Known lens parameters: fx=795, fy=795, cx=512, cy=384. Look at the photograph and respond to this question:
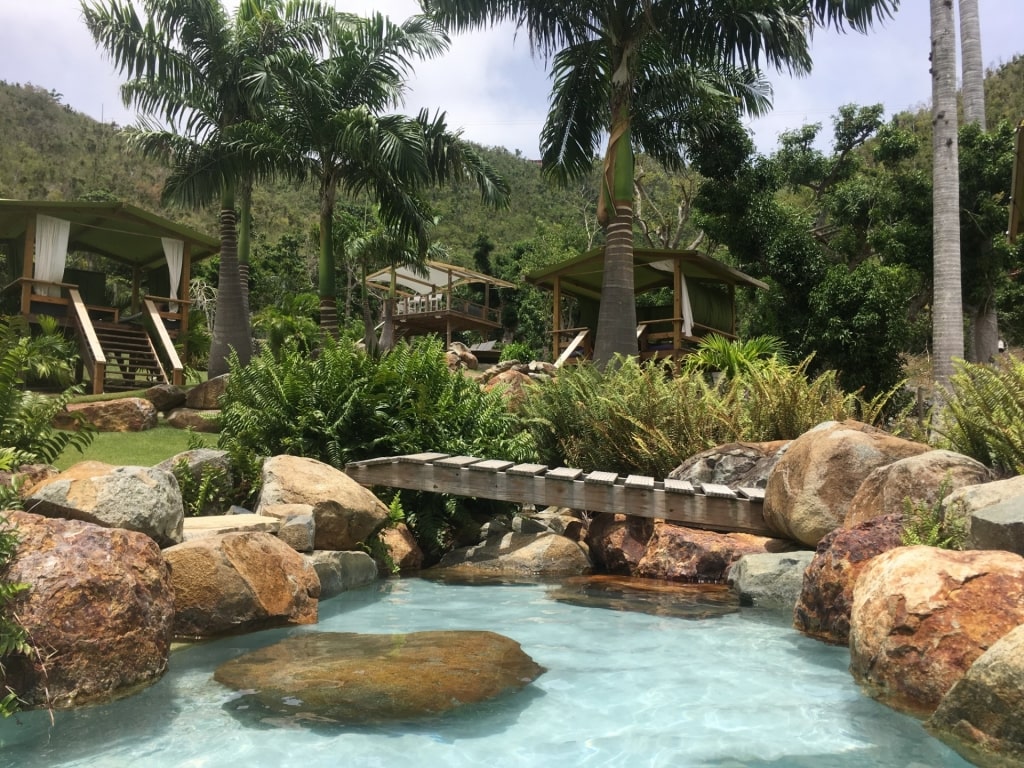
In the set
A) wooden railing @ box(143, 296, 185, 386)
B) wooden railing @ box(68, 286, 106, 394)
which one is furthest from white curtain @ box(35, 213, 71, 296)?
wooden railing @ box(143, 296, 185, 386)

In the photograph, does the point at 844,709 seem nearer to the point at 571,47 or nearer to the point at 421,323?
the point at 571,47

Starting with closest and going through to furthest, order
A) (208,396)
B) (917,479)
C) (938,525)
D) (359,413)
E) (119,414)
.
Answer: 1. (938,525)
2. (917,479)
3. (359,413)
4. (119,414)
5. (208,396)

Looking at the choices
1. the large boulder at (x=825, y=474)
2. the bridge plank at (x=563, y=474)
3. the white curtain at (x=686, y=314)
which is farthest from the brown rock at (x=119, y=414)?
the white curtain at (x=686, y=314)

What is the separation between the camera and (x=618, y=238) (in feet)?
46.2

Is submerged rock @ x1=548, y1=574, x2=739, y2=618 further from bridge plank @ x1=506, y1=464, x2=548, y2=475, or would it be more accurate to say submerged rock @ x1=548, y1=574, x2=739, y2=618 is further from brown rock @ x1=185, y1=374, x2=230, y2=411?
brown rock @ x1=185, y1=374, x2=230, y2=411

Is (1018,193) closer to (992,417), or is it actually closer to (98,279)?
(992,417)

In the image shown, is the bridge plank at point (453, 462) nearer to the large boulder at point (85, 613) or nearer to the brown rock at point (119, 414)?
the large boulder at point (85, 613)

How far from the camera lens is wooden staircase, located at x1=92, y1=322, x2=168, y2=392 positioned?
693 inches

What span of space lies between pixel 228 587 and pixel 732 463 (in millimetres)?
5153

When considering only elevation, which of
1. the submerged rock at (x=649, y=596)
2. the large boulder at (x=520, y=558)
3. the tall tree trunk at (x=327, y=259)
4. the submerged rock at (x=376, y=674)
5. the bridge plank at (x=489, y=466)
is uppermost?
the tall tree trunk at (x=327, y=259)

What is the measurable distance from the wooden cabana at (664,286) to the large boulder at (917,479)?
11360 mm

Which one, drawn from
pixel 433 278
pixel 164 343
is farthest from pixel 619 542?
pixel 433 278

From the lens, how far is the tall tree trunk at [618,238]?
45.4ft

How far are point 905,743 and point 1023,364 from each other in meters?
3.70
